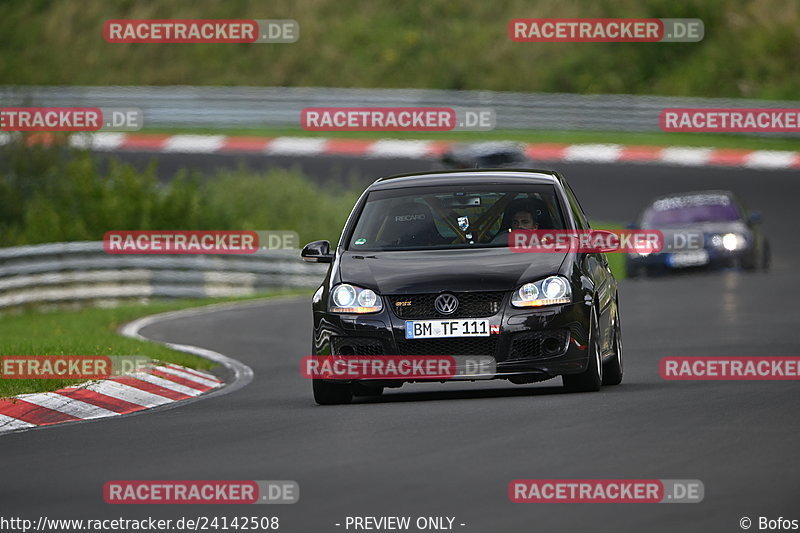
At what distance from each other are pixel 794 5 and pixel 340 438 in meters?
41.4

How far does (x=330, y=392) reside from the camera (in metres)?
Result: 11.9

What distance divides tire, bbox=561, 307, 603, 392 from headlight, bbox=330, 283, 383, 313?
138 cm

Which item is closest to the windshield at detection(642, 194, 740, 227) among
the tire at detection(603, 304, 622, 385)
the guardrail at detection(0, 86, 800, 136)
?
the guardrail at detection(0, 86, 800, 136)

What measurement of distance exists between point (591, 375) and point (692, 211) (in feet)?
51.3

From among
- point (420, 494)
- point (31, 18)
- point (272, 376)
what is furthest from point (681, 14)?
point (420, 494)

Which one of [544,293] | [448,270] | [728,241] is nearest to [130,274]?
[728,241]

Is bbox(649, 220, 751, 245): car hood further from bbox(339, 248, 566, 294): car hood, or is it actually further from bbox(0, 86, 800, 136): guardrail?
bbox(339, 248, 566, 294): car hood

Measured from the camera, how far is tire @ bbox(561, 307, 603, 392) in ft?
38.1

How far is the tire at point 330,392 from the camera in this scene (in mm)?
11852

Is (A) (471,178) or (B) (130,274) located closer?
(A) (471,178)

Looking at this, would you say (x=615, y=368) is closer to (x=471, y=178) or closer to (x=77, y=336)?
(x=471, y=178)

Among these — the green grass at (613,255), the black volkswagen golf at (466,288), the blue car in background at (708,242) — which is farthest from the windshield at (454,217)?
the green grass at (613,255)

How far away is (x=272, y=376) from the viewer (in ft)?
49.8

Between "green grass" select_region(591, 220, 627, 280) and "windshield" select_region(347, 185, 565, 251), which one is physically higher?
"green grass" select_region(591, 220, 627, 280)
